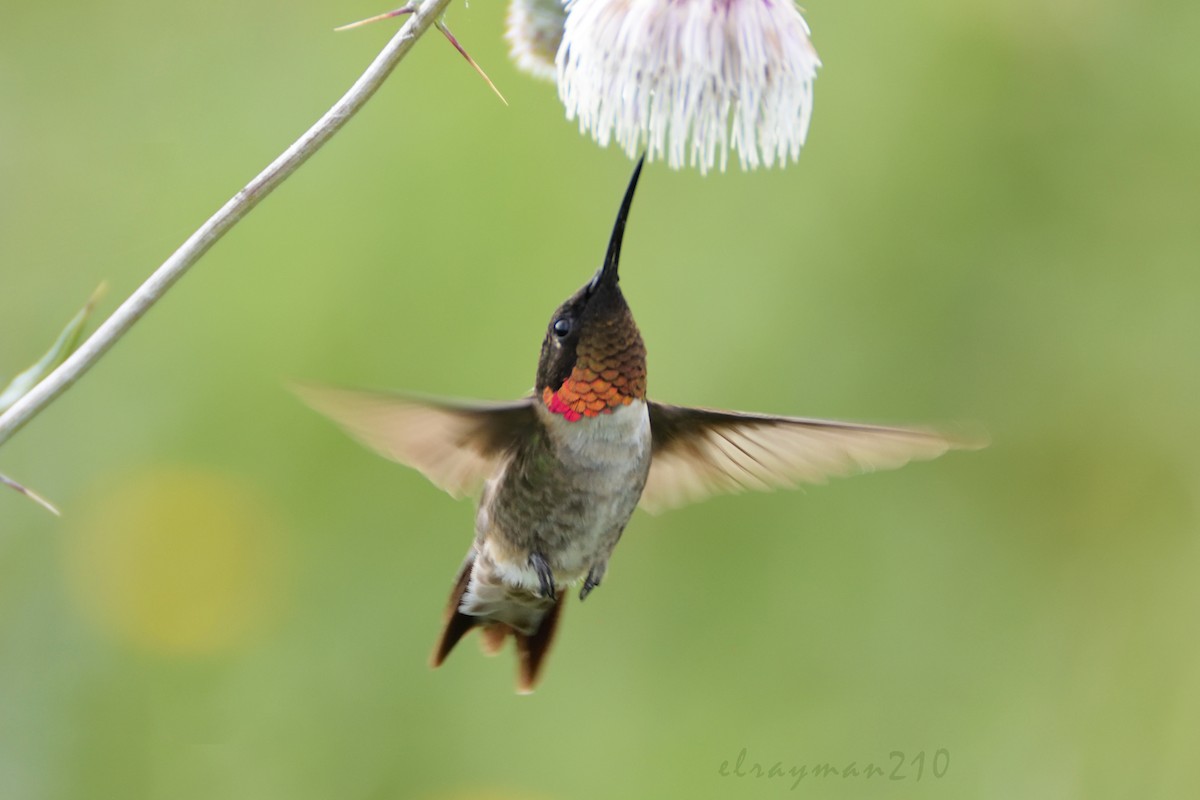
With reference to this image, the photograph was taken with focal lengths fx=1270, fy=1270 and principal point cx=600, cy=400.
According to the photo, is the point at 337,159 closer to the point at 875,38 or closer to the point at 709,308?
the point at 709,308

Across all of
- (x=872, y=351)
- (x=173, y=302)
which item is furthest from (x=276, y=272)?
(x=872, y=351)

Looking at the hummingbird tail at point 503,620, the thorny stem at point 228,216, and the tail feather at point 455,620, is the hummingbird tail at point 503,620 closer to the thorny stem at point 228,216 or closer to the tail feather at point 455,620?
the tail feather at point 455,620

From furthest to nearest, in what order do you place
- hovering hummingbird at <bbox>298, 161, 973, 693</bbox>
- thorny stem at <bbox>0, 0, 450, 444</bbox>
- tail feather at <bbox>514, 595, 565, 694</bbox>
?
tail feather at <bbox>514, 595, 565, 694</bbox>
hovering hummingbird at <bbox>298, 161, 973, 693</bbox>
thorny stem at <bbox>0, 0, 450, 444</bbox>

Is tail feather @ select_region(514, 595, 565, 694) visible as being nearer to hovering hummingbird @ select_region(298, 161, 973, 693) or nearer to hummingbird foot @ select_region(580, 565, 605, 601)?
hovering hummingbird @ select_region(298, 161, 973, 693)

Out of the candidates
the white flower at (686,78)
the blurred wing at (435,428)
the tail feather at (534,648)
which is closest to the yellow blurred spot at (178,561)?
the tail feather at (534,648)

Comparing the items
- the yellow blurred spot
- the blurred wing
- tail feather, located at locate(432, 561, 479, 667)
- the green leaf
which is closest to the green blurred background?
the yellow blurred spot

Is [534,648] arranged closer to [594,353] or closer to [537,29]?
[594,353]
